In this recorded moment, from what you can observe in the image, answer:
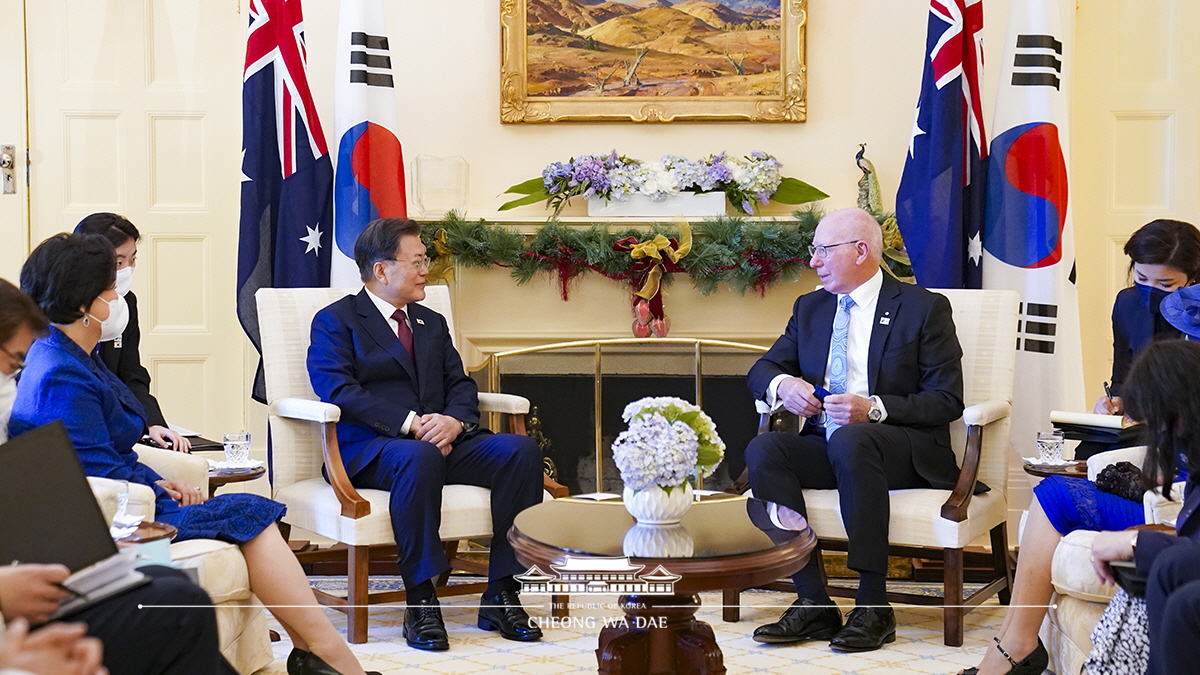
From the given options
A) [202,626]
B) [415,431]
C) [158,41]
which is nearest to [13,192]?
[158,41]

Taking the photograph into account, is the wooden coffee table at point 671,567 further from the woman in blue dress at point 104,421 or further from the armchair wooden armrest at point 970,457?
the armchair wooden armrest at point 970,457

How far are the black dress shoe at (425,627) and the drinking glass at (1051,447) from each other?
186cm

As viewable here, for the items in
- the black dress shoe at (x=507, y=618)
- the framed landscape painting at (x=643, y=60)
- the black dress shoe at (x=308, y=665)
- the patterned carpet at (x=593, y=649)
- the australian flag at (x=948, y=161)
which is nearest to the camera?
the black dress shoe at (x=308, y=665)

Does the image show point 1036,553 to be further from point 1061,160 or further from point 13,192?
point 13,192

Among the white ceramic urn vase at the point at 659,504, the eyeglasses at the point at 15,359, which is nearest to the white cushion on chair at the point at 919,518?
the white ceramic urn vase at the point at 659,504

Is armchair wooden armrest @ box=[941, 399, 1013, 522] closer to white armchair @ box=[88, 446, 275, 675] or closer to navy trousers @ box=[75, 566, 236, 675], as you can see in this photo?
white armchair @ box=[88, 446, 275, 675]

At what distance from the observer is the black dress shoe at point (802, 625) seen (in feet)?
10.3

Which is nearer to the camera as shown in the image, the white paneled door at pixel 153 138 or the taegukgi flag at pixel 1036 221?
the taegukgi flag at pixel 1036 221

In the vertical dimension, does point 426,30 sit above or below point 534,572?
above

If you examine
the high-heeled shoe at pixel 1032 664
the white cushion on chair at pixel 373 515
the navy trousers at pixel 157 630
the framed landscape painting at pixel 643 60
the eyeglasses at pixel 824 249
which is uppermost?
the framed landscape painting at pixel 643 60

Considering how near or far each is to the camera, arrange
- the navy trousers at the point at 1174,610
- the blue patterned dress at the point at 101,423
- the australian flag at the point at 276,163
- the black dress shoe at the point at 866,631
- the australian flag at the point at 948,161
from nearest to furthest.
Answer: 1. the navy trousers at the point at 1174,610
2. the blue patterned dress at the point at 101,423
3. the black dress shoe at the point at 866,631
4. the australian flag at the point at 948,161
5. the australian flag at the point at 276,163

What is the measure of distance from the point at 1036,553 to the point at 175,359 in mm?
3556

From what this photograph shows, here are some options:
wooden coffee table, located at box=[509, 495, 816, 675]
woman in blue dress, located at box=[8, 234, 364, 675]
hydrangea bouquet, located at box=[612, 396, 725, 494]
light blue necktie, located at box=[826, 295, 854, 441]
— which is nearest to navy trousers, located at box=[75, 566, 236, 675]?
woman in blue dress, located at box=[8, 234, 364, 675]

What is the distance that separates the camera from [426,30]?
15.1ft
